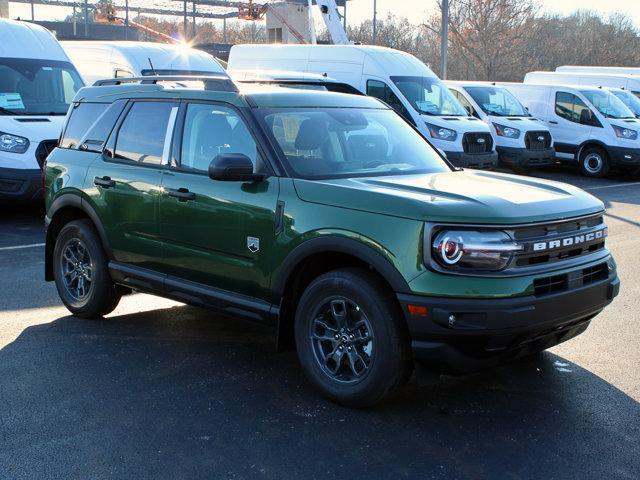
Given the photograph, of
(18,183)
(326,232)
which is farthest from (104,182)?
(18,183)

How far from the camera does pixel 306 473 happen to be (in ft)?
12.3

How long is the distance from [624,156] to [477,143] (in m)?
4.22

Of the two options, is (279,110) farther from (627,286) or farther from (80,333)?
(627,286)

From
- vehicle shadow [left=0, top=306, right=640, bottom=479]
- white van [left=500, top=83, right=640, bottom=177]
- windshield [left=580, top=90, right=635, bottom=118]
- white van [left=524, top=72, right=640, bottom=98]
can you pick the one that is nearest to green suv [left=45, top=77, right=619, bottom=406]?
vehicle shadow [left=0, top=306, right=640, bottom=479]


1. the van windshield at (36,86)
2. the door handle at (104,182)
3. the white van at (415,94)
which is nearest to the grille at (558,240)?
the door handle at (104,182)

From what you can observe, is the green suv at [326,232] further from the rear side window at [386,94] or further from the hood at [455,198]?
the rear side window at [386,94]

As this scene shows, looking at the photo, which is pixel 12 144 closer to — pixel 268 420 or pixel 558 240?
pixel 268 420

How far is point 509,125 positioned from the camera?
1742 cm

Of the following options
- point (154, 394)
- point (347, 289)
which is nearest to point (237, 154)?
point (347, 289)

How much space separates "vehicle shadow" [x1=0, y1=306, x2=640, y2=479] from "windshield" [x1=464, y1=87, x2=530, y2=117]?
13.2 metres

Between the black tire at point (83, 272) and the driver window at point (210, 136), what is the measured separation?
1.22 m

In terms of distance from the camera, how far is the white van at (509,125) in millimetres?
17219

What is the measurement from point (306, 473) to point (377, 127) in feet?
8.77

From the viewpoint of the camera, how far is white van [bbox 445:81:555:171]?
1722cm
